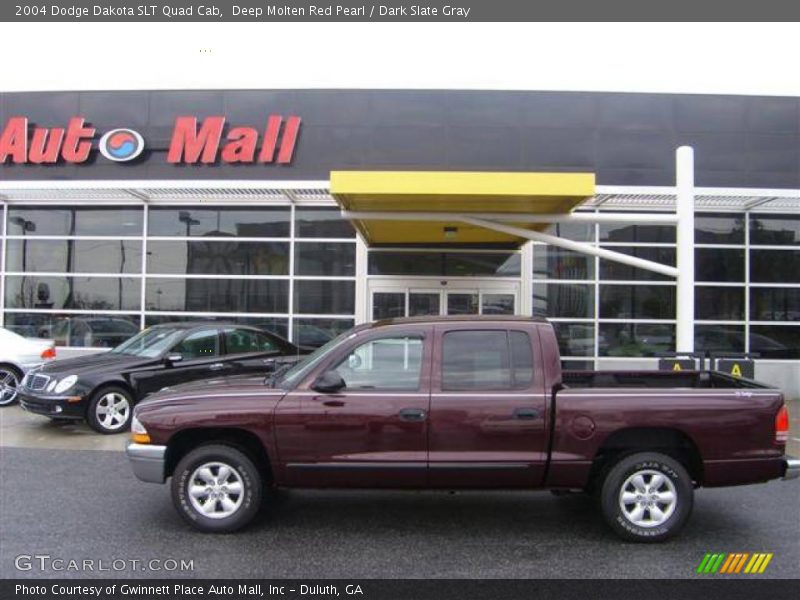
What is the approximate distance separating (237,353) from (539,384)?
6095mm

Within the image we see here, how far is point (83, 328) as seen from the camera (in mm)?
13742

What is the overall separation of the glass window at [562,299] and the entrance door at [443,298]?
1.64 feet

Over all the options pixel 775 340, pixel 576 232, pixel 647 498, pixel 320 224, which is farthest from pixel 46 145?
pixel 775 340

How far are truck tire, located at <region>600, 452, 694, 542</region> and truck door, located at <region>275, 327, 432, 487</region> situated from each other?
1.45 metres

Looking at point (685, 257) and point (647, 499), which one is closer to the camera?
point (647, 499)

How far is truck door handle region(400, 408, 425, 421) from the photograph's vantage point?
16.2 feet

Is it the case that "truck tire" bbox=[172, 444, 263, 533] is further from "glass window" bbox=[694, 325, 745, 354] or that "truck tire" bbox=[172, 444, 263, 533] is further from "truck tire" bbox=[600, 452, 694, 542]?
"glass window" bbox=[694, 325, 745, 354]

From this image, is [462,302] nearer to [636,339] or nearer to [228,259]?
[636,339]

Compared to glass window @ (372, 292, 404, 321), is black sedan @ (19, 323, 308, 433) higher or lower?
lower

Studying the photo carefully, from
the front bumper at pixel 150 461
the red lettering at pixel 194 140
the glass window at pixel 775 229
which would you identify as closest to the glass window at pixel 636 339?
the glass window at pixel 775 229

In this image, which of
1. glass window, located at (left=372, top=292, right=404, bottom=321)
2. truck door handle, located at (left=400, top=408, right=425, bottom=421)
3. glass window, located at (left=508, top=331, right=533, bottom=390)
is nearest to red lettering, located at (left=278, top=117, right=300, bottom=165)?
glass window, located at (left=372, top=292, right=404, bottom=321)

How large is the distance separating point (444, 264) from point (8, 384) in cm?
800

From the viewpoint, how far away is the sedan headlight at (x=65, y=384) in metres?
8.72

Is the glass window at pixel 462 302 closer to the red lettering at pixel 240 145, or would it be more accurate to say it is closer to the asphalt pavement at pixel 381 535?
the red lettering at pixel 240 145
